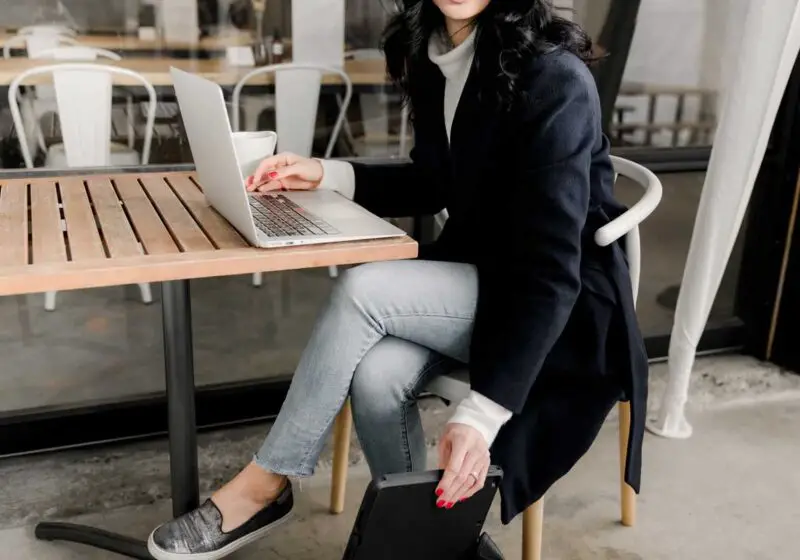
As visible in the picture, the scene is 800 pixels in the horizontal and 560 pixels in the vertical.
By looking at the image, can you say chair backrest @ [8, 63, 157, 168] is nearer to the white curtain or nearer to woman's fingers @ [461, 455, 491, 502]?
woman's fingers @ [461, 455, 491, 502]

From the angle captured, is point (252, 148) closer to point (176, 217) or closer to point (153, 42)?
point (176, 217)

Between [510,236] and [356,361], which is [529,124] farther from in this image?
[356,361]

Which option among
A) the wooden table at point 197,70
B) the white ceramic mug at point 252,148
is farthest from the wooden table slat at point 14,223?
the wooden table at point 197,70

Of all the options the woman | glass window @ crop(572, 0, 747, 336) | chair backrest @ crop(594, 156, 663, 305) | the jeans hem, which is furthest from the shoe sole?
glass window @ crop(572, 0, 747, 336)

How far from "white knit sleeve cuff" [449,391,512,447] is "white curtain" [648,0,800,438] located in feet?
3.40

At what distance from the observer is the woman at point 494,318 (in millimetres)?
1177

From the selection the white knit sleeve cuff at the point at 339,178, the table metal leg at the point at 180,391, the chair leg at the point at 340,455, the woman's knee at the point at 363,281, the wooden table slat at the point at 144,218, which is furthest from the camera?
the chair leg at the point at 340,455

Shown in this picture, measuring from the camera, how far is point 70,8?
1.83 meters

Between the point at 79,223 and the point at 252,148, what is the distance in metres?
0.32

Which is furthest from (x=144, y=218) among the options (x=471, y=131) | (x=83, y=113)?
(x=83, y=113)

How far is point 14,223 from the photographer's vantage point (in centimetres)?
120

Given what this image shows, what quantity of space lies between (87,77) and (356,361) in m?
1.09

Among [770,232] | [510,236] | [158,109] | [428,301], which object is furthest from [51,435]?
[770,232]

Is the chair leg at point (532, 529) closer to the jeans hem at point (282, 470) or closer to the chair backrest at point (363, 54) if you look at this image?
the jeans hem at point (282, 470)
